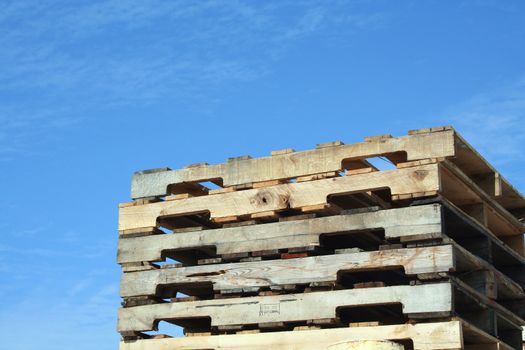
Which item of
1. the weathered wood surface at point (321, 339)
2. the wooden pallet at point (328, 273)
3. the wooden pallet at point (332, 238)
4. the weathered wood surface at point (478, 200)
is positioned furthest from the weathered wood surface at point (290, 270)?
the weathered wood surface at point (478, 200)

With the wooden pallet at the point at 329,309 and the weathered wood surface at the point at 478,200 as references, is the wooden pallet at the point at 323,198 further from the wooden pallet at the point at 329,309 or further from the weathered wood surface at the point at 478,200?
the wooden pallet at the point at 329,309

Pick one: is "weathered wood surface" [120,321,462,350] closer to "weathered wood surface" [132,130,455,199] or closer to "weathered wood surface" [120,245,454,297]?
"weathered wood surface" [120,245,454,297]

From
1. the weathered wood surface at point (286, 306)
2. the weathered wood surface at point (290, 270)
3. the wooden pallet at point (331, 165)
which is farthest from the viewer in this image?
the wooden pallet at point (331, 165)

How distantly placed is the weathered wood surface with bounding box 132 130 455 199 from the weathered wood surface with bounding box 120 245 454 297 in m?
1.03

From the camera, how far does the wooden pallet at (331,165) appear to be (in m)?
11.3

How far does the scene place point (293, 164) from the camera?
12.0 meters

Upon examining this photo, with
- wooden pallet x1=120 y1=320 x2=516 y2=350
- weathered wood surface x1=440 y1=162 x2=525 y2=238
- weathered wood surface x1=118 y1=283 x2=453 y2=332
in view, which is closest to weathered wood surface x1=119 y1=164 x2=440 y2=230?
weathered wood surface x1=440 y1=162 x2=525 y2=238

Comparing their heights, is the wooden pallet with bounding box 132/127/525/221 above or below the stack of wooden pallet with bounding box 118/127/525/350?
above

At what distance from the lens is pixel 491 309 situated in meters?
11.7

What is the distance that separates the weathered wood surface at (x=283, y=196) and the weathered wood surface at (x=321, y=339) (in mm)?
1461

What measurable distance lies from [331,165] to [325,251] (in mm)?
1397

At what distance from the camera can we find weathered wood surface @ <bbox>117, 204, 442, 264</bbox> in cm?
1100

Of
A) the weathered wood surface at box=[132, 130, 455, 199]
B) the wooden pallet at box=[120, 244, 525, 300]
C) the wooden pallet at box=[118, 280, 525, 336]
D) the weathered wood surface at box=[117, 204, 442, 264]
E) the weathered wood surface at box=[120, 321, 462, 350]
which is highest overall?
the weathered wood surface at box=[132, 130, 455, 199]

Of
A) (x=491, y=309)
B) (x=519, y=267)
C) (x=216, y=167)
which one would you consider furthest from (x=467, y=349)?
(x=216, y=167)
